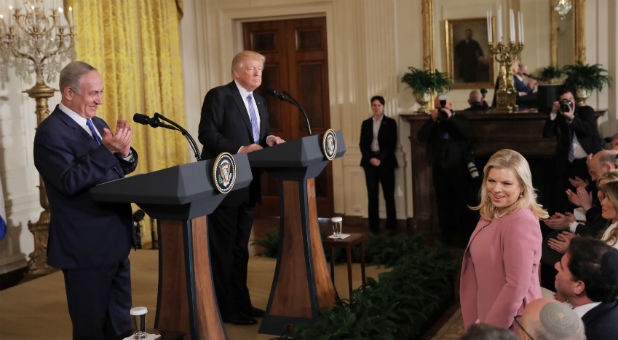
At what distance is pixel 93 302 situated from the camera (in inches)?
135

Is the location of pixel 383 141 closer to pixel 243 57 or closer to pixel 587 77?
pixel 587 77

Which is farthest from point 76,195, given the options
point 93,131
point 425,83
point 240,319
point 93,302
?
point 425,83

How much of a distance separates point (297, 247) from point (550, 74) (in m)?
→ 4.40

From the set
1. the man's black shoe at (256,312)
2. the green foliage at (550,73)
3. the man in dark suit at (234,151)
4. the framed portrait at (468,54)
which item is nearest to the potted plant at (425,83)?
the framed portrait at (468,54)

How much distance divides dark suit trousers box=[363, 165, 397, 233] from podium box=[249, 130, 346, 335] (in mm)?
3765

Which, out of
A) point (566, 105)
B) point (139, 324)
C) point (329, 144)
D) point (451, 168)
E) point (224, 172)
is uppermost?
point (566, 105)

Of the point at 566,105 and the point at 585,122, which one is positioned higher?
the point at 566,105

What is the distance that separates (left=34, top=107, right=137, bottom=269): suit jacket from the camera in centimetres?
332

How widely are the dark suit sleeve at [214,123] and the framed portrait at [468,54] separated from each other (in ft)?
13.9

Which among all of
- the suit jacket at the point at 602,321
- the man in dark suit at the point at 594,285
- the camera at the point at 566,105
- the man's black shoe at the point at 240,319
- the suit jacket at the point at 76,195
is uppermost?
the camera at the point at 566,105

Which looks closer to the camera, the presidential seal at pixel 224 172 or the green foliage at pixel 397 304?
the presidential seal at pixel 224 172

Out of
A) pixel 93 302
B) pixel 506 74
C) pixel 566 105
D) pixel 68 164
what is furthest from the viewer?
pixel 506 74

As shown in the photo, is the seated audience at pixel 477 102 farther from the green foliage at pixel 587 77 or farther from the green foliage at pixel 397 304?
the green foliage at pixel 397 304

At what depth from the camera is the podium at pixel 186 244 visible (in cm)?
329
